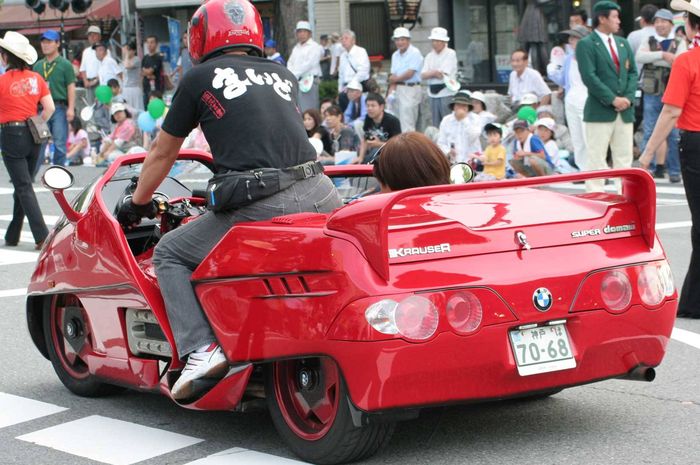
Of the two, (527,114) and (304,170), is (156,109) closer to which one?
(527,114)

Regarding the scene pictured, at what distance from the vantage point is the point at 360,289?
4566 millimetres

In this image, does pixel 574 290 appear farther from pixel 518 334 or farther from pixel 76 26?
pixel 76 26

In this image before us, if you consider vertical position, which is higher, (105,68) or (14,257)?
(105,68)

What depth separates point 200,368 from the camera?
17.0 feet

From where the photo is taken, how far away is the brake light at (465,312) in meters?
4.65

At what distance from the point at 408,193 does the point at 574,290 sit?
32.3 inches

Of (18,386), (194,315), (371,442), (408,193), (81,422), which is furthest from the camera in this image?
(18,386)

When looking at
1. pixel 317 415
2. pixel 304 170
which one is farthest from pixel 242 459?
pixel 304 170

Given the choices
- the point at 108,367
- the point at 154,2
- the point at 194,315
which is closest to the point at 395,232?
the point at 194,315

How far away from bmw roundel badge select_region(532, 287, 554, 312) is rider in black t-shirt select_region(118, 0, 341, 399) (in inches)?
41.9

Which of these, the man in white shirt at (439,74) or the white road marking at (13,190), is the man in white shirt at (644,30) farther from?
the white road marking at (13,190)

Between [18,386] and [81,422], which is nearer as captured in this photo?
[81,422]

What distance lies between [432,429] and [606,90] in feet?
28.5

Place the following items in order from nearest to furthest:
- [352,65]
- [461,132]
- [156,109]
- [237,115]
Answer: [237,115] < [461,132] < [352,65] < [156,109]
